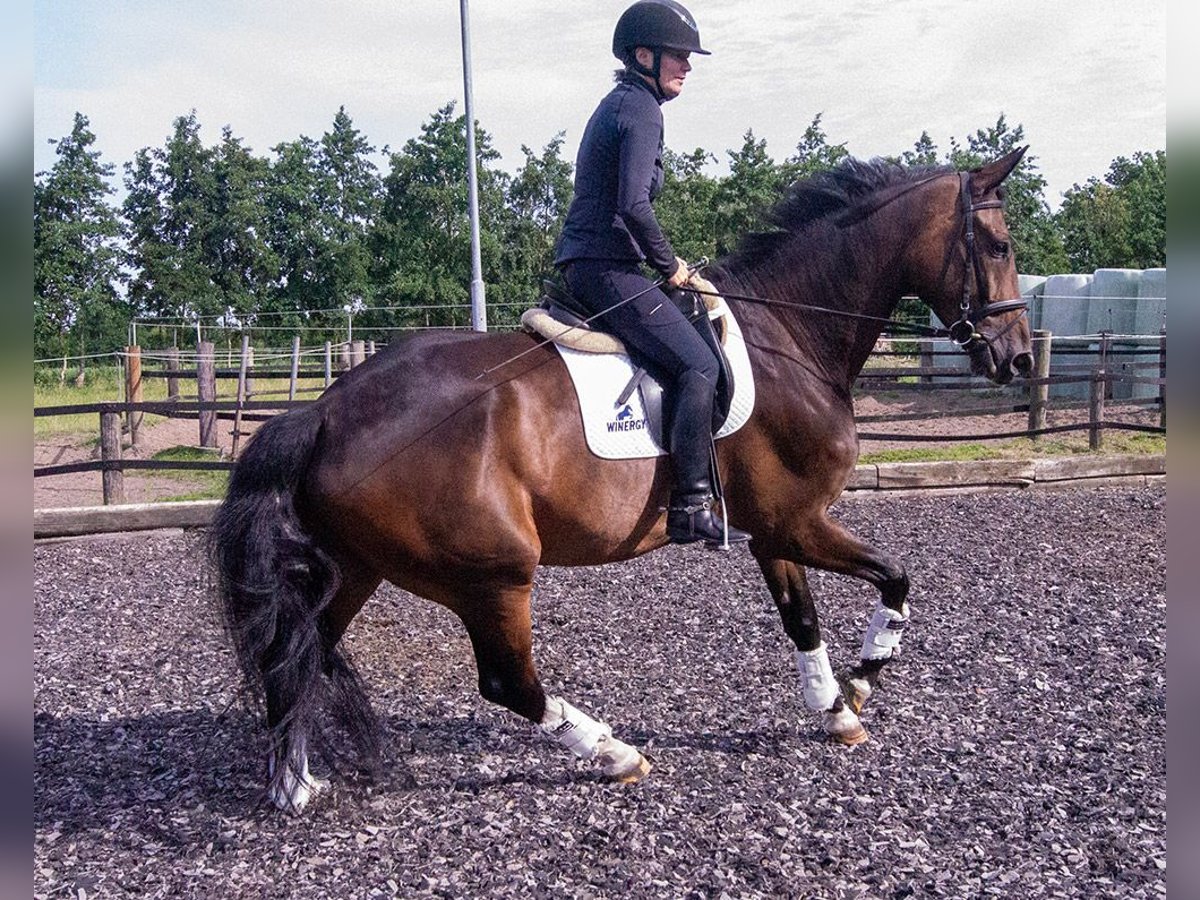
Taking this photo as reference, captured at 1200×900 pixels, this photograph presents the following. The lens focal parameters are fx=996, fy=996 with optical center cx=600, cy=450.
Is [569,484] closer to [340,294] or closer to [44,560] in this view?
[44,560]

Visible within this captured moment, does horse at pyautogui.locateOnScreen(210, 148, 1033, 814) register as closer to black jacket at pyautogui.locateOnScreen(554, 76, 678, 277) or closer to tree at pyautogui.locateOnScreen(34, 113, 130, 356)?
black jacket at pyautogui.locateOnScreen(554, 76, 678, 277)

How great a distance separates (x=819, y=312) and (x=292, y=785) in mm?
3395

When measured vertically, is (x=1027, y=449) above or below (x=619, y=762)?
above

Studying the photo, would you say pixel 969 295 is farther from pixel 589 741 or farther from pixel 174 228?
pixel 174 228

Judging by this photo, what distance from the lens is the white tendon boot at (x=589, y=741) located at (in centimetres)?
452

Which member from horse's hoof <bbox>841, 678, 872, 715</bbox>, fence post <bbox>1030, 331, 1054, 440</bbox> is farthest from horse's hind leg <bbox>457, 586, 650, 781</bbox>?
fence post <bbox>1030, 331, 1054, 440</bbox>

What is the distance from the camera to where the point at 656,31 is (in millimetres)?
4520

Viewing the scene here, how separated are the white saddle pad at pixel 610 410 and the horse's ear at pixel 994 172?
1778 mm

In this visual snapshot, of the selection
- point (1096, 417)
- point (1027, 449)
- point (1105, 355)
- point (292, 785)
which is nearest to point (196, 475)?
point (292, 785)

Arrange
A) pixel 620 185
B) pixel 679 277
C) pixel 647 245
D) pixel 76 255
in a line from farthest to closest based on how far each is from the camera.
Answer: pixel 76 255, pixel 679 277, pixel 647 245, pixel 620 185

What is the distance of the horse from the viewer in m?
4.21

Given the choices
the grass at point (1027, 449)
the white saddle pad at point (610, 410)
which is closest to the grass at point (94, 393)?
the grass at point (1027, 449)

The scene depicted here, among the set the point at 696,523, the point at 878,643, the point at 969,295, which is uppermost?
the point at 969,295

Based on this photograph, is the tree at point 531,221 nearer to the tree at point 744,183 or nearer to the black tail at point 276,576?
the tree at point 744,183
